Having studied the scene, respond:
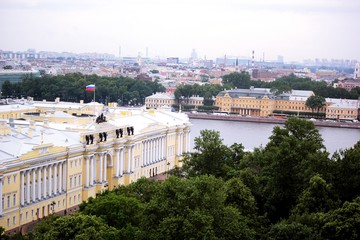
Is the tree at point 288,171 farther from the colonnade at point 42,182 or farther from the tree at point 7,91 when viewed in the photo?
the tree at point 7,91

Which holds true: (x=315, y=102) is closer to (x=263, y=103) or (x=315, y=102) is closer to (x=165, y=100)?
(x=263, y=103)

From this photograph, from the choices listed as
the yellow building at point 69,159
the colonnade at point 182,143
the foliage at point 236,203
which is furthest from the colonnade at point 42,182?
the colonnade at point 182,143

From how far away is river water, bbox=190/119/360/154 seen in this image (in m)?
46.7

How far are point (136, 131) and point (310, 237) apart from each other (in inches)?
581

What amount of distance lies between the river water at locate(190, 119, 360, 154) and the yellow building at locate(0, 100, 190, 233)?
951 centimetres

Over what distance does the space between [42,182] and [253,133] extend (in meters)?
31.0

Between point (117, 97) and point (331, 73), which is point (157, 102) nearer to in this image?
point (117, 97)

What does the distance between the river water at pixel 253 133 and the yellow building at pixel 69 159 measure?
31.2ft

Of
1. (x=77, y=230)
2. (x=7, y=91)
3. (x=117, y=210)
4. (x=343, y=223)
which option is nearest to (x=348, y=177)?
(x=343, y=223)

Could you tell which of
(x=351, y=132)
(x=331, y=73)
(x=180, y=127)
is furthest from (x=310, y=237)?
(x=331, y=73)

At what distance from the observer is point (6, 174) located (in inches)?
879

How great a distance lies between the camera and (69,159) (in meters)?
26.0

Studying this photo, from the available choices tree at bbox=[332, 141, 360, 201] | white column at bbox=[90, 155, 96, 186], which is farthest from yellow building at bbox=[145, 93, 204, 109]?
tree at bbox=[332, 141, 360, 201]

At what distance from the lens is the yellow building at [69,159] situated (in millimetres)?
22969
